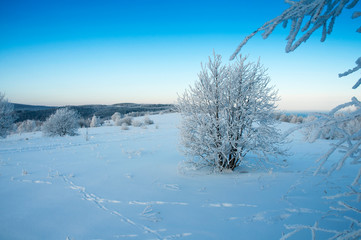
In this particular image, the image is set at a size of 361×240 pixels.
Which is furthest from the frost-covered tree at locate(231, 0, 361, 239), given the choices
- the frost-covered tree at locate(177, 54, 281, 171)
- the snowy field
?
the frost-covered tree at locate(177, 54, 281, 171)

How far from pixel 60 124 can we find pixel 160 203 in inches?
708

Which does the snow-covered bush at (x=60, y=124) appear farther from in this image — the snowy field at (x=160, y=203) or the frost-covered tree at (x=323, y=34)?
the frost-covered tree at (x=323, y=34)

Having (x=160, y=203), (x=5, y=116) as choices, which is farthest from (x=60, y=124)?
(x=160, y=203)

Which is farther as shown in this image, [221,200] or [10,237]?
[221,200]

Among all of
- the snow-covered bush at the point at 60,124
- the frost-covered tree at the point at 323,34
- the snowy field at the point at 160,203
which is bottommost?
the snowy field at the point at 160,203

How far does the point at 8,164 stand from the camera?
7.52 meters

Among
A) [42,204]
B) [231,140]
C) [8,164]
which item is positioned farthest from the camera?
[8,164]

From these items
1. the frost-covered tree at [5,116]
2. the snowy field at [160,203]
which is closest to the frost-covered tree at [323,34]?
the snowy field at [160,203]

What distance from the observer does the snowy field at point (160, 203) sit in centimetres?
321

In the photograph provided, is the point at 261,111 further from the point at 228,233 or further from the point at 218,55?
the point at 228,233

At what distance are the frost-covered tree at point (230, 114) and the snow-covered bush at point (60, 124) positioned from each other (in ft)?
54.4

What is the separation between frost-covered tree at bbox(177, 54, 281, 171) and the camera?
19.2 feet

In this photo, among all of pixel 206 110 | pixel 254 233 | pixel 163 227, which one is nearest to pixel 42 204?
pixel 163 227

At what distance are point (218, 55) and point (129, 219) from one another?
5231mm
